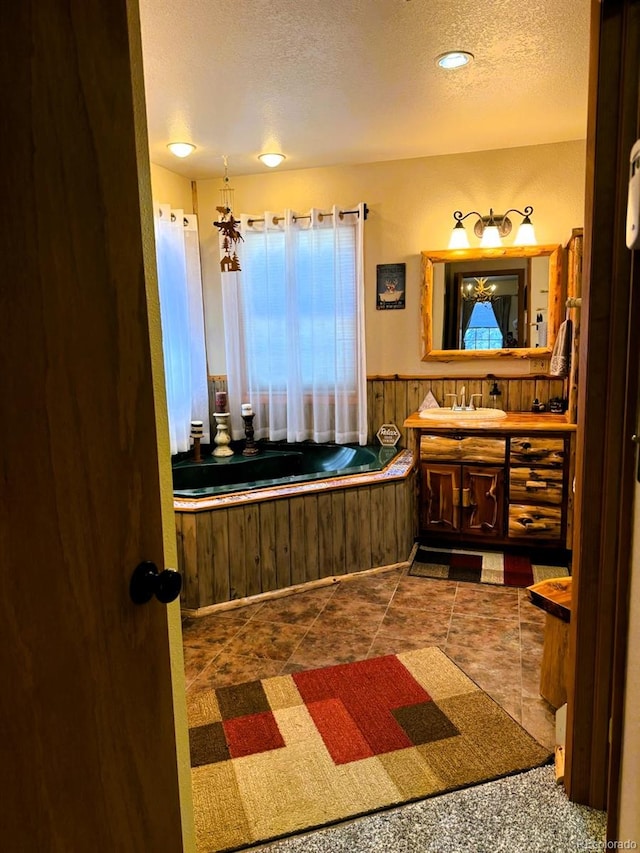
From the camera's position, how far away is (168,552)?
1.13m

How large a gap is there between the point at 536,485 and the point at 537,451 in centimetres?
21

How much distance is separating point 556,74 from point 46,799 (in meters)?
3.22

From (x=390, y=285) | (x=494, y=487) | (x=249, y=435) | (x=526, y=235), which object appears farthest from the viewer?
(x=249, y=435)

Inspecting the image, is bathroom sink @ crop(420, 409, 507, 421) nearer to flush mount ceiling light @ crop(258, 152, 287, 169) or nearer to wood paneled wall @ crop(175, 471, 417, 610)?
wood paneled wall @ crop(175, 471, 417, 610)

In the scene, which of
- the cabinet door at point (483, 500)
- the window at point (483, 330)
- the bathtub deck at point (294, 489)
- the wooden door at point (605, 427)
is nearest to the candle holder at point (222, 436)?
the bathtub deck at point (294, 489)

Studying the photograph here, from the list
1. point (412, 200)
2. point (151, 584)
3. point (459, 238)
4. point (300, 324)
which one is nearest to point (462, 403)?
point (459, 238)

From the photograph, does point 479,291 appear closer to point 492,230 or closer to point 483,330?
point 483,330

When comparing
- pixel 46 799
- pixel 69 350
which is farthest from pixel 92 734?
pixel 69 350

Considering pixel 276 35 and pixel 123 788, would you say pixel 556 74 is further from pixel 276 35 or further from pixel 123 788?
pixel 123 788

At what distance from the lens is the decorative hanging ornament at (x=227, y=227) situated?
12.4 feet

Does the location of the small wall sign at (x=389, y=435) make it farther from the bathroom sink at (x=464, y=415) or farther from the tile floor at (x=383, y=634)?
the tile floor at (x=383, y=634)

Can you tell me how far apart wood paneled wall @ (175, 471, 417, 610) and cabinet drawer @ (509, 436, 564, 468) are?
25.5 inches

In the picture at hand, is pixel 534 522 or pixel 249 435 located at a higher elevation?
pixel 249 435

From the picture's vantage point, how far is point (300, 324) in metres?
4.12
